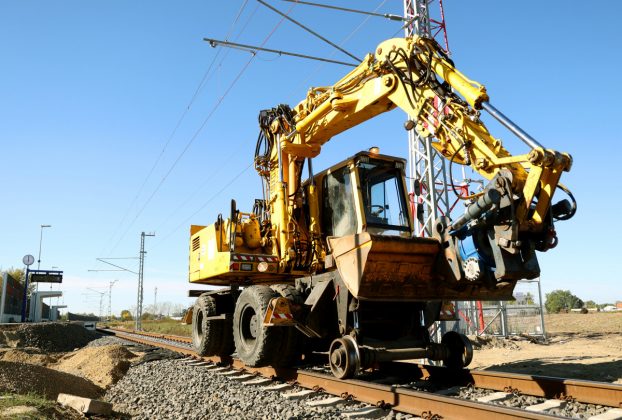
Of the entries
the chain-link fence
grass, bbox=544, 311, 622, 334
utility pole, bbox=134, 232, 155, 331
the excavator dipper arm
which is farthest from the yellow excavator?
utility pole, bbox=134, 232, 155, 331

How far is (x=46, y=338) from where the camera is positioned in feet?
67.5

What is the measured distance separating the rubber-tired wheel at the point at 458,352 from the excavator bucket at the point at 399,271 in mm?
861

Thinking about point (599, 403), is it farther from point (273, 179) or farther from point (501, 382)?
point (273, 179)

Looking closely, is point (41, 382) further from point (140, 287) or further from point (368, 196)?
point (140, 287)

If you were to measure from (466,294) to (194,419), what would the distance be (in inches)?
151

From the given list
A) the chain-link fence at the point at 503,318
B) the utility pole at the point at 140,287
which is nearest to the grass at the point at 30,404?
the chain-link fence at the point at 503,318

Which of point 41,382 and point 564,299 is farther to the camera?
point 564,299

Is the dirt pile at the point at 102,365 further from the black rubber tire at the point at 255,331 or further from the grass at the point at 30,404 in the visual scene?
the grass at the point at 30,404

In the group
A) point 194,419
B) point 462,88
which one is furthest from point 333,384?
point 462,88

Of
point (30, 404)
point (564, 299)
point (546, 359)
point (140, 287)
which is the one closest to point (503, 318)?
point (546, 359)

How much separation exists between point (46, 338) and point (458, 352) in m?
19.5

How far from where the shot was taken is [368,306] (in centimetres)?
714

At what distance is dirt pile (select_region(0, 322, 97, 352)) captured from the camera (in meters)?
19.5

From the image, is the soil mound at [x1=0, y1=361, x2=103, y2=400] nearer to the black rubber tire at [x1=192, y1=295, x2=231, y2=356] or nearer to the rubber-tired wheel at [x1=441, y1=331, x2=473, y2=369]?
the black rubber tire at [x1=192, y1=295, x2=231, y2=356]
